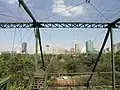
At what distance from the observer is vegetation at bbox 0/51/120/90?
12062mm

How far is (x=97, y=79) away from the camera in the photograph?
42.5ft

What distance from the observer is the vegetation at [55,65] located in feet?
39.6

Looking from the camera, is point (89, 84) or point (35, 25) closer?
point (35, 25)

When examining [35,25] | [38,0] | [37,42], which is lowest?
[37,42]

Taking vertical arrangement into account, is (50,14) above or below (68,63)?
above

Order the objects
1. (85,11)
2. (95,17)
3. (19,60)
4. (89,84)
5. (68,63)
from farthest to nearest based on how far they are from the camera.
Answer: (68,63)
(19,60)
(89,84)
(95,17)
(85,11)

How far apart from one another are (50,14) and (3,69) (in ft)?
15.3

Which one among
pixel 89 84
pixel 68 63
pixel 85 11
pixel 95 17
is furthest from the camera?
pixel 68 63

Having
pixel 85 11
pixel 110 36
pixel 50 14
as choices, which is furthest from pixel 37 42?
pixel 110 36

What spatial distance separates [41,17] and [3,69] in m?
4.27

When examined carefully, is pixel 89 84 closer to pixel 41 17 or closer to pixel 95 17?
pixel 95 17

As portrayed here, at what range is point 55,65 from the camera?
17.9 meters

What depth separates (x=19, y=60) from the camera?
50.1 ft

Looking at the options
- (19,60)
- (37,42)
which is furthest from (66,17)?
(19,60)
